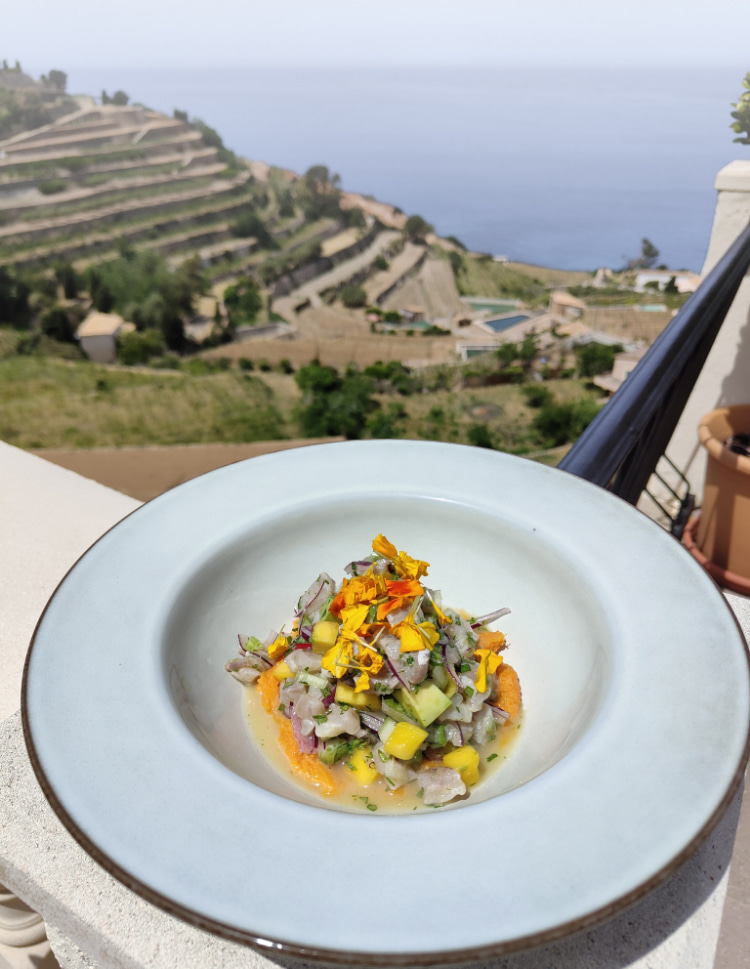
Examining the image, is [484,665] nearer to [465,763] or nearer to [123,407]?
[465,763]

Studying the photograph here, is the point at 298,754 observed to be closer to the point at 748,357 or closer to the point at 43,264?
the point at 748,357

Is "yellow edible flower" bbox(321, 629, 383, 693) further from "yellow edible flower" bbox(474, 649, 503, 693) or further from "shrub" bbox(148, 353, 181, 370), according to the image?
"shrub" bbox(148, 353, 181, 370)

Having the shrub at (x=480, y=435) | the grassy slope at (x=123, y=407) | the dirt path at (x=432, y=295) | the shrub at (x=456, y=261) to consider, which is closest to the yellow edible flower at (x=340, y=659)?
the shrub at (x=480, y=435)

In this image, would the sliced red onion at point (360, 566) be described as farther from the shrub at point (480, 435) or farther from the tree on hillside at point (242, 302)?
the tree on hillside at point (242, 302)

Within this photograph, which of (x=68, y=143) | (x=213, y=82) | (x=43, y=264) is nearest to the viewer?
(x=43, y=264)

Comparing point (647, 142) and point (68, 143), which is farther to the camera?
point (647, 142)

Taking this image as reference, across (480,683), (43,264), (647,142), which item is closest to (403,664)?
(480,683)

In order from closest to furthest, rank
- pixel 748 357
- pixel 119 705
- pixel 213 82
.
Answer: pixel 119 705
pixel 748 357
pixel 213 82

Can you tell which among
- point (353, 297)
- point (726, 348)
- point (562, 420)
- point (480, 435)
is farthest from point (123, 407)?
point (726, 348)
